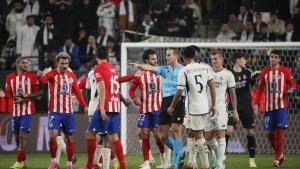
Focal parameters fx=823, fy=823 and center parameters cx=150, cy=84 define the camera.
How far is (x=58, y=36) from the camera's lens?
2120cm

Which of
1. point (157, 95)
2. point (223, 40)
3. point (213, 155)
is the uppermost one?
point (223, 40)

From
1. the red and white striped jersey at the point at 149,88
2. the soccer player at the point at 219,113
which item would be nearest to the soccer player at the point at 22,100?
the red and white striped jersey at the point at 149,88

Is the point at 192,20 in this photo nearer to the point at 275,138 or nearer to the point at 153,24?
the point at 153,24

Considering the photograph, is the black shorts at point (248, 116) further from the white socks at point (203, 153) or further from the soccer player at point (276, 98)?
the white socks at point (203, 153)

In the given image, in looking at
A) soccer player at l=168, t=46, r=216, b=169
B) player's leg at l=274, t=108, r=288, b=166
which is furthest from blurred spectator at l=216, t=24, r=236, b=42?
soccer player at l=168, t=46, r=216, b=169

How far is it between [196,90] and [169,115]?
60.7 inches

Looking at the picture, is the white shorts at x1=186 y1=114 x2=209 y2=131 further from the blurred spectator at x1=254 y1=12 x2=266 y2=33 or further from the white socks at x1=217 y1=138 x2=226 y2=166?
the blurred spectator at x1=254 y1=12 x2=266 y2=33

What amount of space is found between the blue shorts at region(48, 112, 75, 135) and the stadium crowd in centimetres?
651

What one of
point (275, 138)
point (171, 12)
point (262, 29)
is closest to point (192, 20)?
point (171, 12)

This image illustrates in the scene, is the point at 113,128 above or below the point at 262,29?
below

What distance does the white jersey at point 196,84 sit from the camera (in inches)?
491

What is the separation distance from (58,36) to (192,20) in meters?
3.66

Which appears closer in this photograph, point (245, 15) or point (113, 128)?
point (113, 128)

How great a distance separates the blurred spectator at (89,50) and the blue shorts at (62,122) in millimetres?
6835
